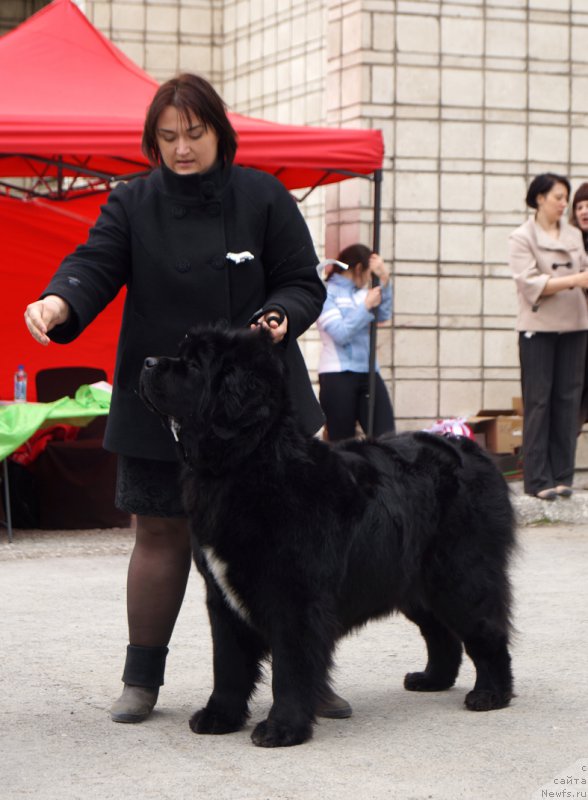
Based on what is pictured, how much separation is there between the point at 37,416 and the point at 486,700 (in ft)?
14.1

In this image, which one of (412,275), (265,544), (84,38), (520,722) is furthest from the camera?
(412,275)

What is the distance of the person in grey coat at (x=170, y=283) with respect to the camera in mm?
4098

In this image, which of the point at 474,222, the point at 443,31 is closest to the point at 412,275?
the point at 474,222

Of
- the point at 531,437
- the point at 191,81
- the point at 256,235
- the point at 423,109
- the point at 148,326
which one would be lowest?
the point at 531,437

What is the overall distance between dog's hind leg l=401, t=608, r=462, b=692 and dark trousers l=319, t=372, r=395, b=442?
15.9ft

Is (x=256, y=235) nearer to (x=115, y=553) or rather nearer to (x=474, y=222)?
(x=115, y=553)

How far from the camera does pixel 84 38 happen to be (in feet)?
31.7

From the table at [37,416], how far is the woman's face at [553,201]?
9.62 ft

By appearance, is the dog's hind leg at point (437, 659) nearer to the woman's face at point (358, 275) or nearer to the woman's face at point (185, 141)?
the woman's face at point (185, 141)

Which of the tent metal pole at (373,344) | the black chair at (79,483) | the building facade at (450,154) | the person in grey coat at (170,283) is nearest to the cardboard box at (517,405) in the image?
the building facade at (450,154)

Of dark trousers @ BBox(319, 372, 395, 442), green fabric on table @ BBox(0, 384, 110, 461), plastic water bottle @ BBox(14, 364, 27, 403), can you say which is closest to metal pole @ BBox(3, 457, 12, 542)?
green fabric on table @ BBox(0, 384, 110, 461)

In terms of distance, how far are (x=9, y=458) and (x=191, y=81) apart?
5.02m

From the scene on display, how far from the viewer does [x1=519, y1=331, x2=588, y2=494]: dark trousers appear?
8.72m

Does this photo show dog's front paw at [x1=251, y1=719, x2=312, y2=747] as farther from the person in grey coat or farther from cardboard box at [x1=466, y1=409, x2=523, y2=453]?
cardboard box at [x1=466, y1=409, x2=523, y2=453]
